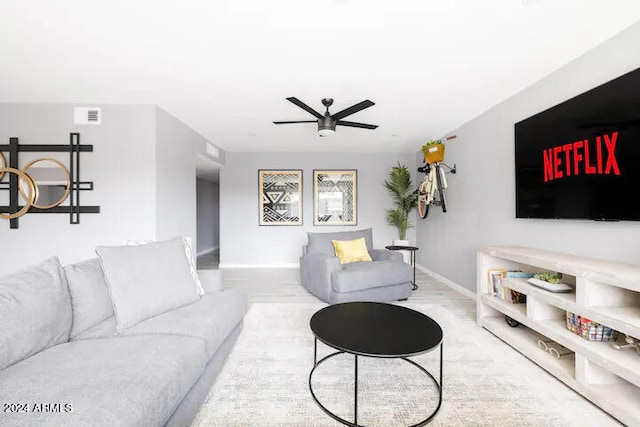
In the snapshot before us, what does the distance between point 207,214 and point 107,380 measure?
284 inches

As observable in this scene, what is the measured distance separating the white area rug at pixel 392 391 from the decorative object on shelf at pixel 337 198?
3569 millimetres

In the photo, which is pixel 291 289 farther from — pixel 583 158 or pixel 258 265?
pixel 583 158

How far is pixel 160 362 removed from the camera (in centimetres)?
126

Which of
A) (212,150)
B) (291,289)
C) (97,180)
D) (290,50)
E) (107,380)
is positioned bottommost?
(291,289)

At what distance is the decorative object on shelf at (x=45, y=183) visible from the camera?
3213 millimetres

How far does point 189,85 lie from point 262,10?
1.38 meters

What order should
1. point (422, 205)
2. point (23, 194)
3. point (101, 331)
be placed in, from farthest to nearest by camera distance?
point (422, 205), point (23, 194), point (101, 331)

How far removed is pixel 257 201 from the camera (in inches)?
228

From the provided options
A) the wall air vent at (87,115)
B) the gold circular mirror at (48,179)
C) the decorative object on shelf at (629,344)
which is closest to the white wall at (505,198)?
the decorative object on shelf at (629,344)

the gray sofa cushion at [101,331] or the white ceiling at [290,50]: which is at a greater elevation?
the white ceiling at [290,50]

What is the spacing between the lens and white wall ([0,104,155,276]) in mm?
3266

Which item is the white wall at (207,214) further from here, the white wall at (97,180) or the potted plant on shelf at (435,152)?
the potted plant on shelf at (435,152)

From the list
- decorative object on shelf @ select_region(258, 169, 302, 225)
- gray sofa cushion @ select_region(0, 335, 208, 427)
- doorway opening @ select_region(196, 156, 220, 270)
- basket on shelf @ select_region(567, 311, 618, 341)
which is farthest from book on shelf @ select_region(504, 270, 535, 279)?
doorway opening @ select_region(196, 156, 220, 270)

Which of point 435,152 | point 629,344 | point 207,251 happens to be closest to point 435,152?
point 435,152
